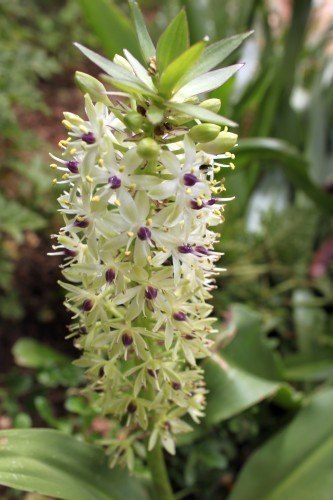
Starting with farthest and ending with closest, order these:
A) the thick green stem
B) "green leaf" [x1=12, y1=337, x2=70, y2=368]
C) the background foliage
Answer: "green leaf" [x1=12, y1=337, x2=70, y2=368] → the background foliage → the thick green stem

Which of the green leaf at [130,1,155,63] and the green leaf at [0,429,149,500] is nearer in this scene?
the green leaf at [130,1,155,63]

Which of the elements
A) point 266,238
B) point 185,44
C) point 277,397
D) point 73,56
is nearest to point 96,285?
point 185,44

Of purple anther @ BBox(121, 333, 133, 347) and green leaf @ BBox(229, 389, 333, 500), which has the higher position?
purple anther @ BBox(121, 333, 133, 347)

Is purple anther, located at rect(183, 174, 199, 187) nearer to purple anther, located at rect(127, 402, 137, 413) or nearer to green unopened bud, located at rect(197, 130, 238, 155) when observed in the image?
green unopened bud, located at rect(197, 130, 238, 155)

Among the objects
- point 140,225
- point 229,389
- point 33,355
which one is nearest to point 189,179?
point 140,225

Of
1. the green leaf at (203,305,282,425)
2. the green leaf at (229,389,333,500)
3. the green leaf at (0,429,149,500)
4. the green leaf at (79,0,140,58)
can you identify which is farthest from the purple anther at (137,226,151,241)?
the green leaf at (79,0,140,58)

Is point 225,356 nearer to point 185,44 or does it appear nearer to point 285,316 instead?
point 285,316
